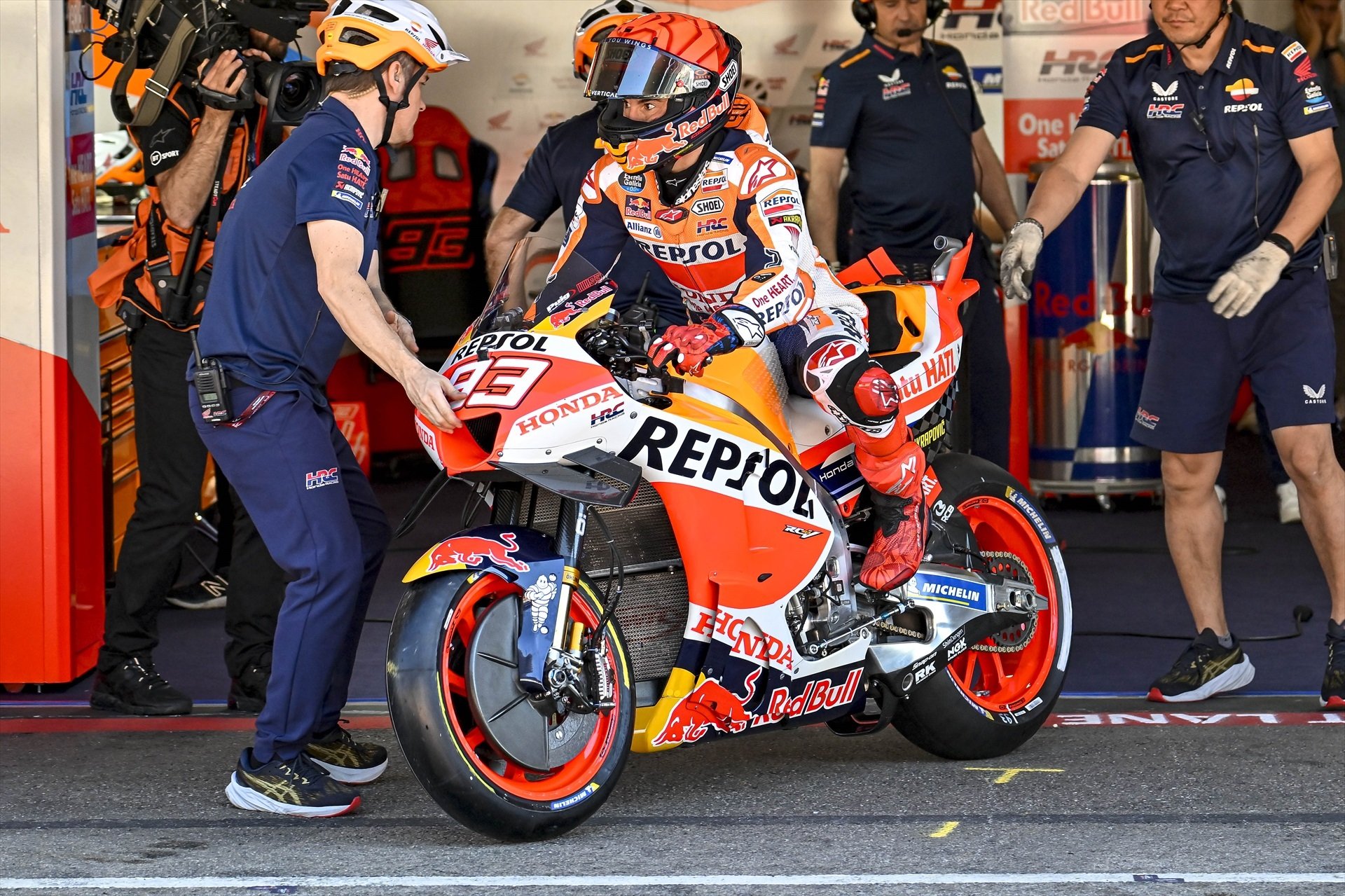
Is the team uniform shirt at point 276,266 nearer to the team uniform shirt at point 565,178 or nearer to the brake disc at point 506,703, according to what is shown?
the brake disc at point 506,703

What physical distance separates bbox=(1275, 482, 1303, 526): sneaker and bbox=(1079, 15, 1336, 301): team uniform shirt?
3084 mm

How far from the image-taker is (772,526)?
4531 millimetres

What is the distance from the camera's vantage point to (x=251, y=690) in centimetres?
573

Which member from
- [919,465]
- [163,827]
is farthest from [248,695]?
[919,465]

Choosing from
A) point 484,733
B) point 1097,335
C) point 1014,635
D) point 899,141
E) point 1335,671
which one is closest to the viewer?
point 484,733

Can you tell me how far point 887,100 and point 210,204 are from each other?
2.57m

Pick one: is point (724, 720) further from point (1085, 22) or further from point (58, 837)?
point (1085, 22)

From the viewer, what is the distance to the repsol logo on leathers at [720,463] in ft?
14.1

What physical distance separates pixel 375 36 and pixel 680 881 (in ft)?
6.87

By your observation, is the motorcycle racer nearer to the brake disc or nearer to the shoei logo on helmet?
the shoei logo on helmet

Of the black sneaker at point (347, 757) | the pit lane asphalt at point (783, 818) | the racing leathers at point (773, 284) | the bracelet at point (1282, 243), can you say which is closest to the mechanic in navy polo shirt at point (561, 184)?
the racing leathers at point (773, 284)

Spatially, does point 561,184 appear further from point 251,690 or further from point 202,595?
point 202,595

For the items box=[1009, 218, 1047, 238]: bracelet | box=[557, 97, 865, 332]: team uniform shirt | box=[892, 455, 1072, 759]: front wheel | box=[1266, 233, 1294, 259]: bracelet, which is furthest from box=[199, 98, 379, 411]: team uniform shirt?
box=[1266, 233, 1294, 259]: bracelet

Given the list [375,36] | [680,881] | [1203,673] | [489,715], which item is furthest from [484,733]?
[1203,673]
